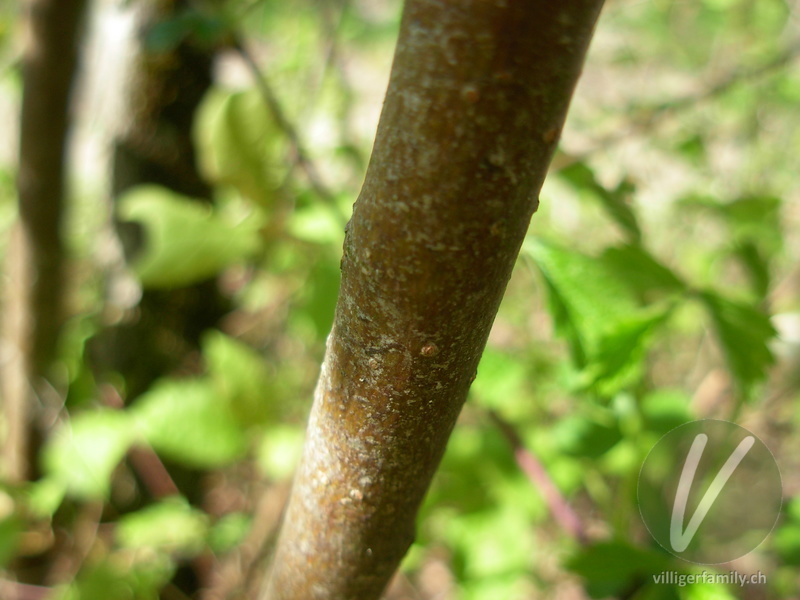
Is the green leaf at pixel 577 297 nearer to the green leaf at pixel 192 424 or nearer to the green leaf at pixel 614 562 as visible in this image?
the green leaf at pixel 614 562

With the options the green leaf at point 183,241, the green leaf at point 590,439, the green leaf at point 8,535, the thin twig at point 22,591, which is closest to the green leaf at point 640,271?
the green leaf at point 590,439

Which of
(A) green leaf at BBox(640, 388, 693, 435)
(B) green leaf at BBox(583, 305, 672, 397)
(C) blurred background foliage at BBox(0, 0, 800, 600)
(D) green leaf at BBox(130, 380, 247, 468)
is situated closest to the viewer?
(B) green leaf at BBox(583, 305, 672, 397)

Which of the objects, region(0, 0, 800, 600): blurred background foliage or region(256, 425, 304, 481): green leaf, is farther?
region(256, 425, 304, 481): green leaf

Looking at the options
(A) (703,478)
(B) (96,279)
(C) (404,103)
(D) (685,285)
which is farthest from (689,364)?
(C) (404,103)

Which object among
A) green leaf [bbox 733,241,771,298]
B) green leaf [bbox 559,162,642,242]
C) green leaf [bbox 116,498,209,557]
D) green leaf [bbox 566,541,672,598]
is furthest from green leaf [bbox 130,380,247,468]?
green leaf [bbox 733,241,771,298]

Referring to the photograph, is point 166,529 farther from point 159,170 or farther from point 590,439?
point 590,439

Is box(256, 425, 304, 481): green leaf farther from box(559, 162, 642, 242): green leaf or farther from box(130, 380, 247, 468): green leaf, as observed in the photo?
box(559, 162, 642, 242): green leaf

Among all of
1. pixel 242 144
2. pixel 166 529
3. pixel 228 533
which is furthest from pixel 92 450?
pixel 242 144

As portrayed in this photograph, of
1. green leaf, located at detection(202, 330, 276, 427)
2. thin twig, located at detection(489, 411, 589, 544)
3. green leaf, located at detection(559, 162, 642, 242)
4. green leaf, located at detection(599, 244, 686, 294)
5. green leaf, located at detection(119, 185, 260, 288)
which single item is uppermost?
green leaf, located at detection(559, 162, 642, 242)
